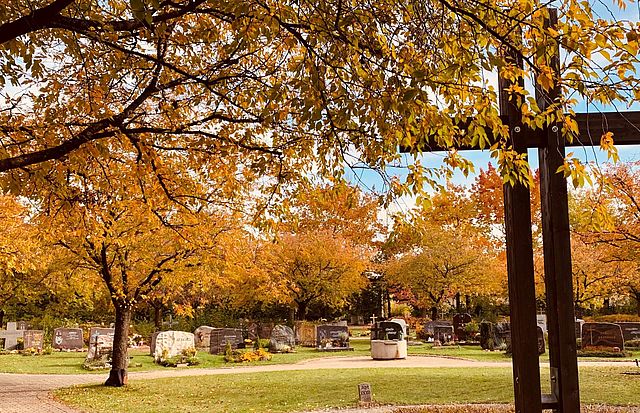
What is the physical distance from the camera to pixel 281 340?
2577 centimetres

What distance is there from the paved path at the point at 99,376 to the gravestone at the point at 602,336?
3539 millimetres

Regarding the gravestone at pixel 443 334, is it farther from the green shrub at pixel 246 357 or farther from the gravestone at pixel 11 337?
the gravestone at pixel 11 337

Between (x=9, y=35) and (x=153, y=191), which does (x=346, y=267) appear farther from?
(x=9, y=35)

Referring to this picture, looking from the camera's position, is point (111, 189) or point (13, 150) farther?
point (111, 189)

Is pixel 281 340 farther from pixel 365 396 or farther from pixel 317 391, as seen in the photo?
pixel 365 396

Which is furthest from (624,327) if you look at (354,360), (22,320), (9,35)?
(22,320)

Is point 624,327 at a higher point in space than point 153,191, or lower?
lower

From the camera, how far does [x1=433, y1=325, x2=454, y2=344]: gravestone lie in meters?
27.6

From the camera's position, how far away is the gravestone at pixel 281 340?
24844 millimetres

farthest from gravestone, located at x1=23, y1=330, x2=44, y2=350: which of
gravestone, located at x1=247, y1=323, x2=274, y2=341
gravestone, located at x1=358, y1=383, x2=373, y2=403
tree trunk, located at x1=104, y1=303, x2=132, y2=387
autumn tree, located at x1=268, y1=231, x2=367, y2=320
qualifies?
gravestone, located at x1=358, y1=383, x2=373, y2=403

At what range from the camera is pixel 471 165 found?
444 cm

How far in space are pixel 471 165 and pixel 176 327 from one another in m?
29.1

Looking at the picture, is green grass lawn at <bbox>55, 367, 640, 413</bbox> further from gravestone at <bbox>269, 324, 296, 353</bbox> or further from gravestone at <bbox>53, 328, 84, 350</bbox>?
gravestone at <bbox>53, 328, 84, 350</bbox>

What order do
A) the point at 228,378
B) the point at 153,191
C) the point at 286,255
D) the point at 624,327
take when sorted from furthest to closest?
the point at 286,255 → the point at 624,327 → the point at 228,378 → the point at 153,191
